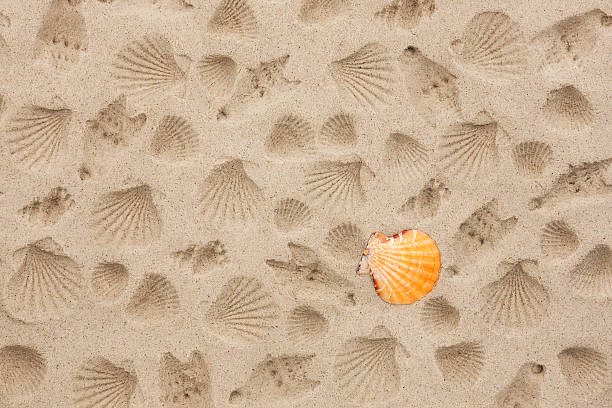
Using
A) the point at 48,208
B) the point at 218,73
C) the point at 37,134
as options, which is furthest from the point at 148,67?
the point at 48,208

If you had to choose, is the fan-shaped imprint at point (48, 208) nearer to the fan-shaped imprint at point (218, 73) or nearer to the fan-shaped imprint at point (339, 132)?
the fan-shaped imprint at point (218, 73)

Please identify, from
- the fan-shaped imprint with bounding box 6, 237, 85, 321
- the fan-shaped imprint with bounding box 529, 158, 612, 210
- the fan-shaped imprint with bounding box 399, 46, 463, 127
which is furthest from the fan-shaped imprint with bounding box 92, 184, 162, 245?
the fan-shaped imprint with bounding box 529, 158, 612, 210

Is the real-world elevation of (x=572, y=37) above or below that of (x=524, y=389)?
above

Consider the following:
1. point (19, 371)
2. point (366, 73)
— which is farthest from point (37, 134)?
point (366, 73)

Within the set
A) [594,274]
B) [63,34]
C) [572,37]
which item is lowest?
[594,274]

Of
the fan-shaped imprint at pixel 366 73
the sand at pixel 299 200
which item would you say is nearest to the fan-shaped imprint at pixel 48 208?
the sand at pixel 299 200

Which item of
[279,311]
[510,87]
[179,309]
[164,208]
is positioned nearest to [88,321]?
[179,309]

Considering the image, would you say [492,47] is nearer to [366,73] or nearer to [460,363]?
[366,73]
